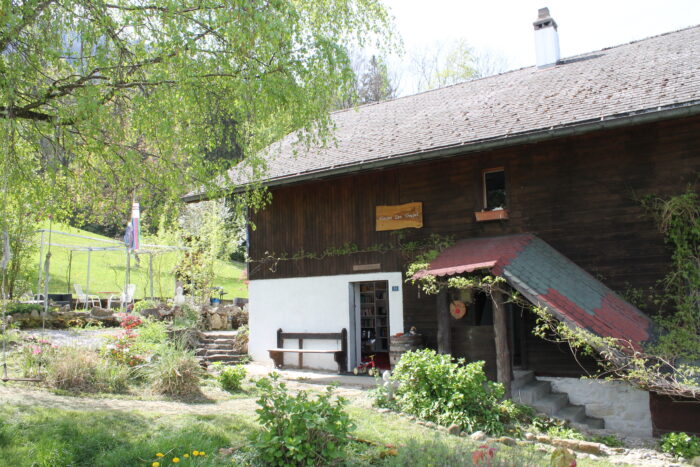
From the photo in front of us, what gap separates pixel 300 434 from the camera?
501cm

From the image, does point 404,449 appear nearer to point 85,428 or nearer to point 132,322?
point 85,428

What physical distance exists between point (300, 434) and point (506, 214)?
6631mm

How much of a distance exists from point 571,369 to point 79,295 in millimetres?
16452

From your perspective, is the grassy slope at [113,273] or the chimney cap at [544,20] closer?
the chimney cap at [544,20]

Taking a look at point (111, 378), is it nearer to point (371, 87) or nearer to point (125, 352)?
point (125, 352)

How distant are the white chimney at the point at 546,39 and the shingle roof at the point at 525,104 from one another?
0.86 feet

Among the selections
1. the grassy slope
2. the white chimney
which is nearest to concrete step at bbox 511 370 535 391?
the white chimney

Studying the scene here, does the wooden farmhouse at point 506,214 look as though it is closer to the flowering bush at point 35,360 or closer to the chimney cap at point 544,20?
the chimney cap at point 544,20

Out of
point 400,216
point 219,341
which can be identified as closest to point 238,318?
point 219,341

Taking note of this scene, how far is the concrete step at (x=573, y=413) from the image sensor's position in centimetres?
856

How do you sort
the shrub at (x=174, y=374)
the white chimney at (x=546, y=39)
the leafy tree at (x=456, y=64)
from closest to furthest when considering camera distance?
the shrub at (x=174, y=374) < the white chimney at (x=546, y=39) < the leafy tree at (x=456, y=64)

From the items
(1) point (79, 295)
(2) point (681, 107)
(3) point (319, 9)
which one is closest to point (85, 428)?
(3) point (319, 9)

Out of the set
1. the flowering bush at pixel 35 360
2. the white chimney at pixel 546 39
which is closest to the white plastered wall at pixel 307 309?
the flowering bush at pixel 35 360

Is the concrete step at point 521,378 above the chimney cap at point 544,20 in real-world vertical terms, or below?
below
